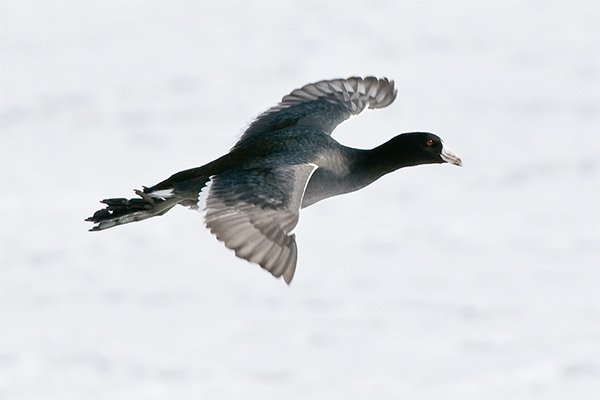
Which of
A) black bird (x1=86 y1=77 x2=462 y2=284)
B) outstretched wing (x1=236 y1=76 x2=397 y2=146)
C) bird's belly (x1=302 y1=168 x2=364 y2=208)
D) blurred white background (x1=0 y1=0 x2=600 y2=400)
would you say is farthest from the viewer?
blurred white background (x1=0 y1=0 x2=600 y2=400)

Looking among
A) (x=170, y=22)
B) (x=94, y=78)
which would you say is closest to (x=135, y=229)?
(x=94, y=78)

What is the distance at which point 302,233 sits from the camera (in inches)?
972

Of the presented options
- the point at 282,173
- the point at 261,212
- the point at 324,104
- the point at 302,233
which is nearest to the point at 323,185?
the point at 282,173

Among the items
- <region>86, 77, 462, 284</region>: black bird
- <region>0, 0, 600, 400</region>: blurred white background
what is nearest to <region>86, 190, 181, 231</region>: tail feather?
<region>86, 77, 462, 284</region>: black bird

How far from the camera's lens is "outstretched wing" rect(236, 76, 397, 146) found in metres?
8.73

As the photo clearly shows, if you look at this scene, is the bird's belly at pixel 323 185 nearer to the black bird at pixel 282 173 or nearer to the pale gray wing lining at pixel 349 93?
the black bird at pixel 282 173

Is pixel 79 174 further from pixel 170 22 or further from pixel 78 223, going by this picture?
pixel 170 22

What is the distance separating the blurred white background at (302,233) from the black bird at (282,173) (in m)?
11.4

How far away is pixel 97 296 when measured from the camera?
25.2 metres

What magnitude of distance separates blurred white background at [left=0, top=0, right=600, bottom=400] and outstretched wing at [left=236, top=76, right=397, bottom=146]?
10.9 m

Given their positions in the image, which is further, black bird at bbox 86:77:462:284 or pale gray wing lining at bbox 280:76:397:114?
pale gray wing lining at bbox 280:76:397:114

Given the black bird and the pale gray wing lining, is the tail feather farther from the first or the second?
the pale gray wing lining

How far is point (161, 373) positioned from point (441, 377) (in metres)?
5.81

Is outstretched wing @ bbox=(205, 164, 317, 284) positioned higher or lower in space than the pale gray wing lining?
lower
